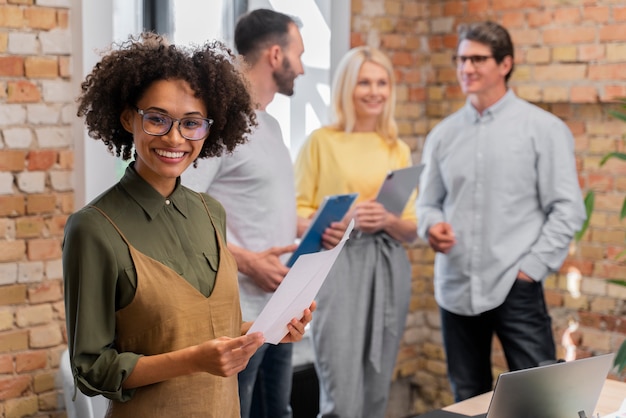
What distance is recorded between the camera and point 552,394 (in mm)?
1887

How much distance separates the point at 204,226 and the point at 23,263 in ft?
4.04

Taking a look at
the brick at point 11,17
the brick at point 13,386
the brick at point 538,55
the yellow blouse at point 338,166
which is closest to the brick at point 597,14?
the brick at point 538,55

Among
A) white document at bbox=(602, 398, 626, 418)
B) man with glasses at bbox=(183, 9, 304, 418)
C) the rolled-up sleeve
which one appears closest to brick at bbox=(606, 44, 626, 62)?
man with glasses at bbox=(183, 9, 304, 418)

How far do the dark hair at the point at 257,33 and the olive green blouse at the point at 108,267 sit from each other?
1.36 m

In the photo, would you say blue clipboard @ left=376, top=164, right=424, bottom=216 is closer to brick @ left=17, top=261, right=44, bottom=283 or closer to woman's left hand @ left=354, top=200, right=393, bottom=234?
woman's left hand @ left=354, top=200, right=393, bottom=234

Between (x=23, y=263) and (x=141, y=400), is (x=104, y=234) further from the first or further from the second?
(x=23, y=263)

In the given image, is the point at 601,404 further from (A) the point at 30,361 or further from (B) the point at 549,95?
(B) the point at 549,95

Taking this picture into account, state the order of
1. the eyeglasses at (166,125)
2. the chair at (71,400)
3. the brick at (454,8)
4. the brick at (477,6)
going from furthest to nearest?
the brick at (454,8), the brick at (477,6), the chair at (71,400), the eyeglasses at (166,125)

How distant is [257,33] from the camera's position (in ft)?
10.3

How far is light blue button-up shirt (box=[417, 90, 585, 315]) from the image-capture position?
3465 millimetres

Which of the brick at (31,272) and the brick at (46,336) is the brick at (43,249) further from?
the brick at (46,336)

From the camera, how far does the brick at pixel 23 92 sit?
2891 millimetres

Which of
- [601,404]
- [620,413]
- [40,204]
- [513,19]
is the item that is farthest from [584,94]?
[40,204]

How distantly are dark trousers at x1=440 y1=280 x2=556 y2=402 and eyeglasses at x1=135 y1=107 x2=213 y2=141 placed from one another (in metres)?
2.00
